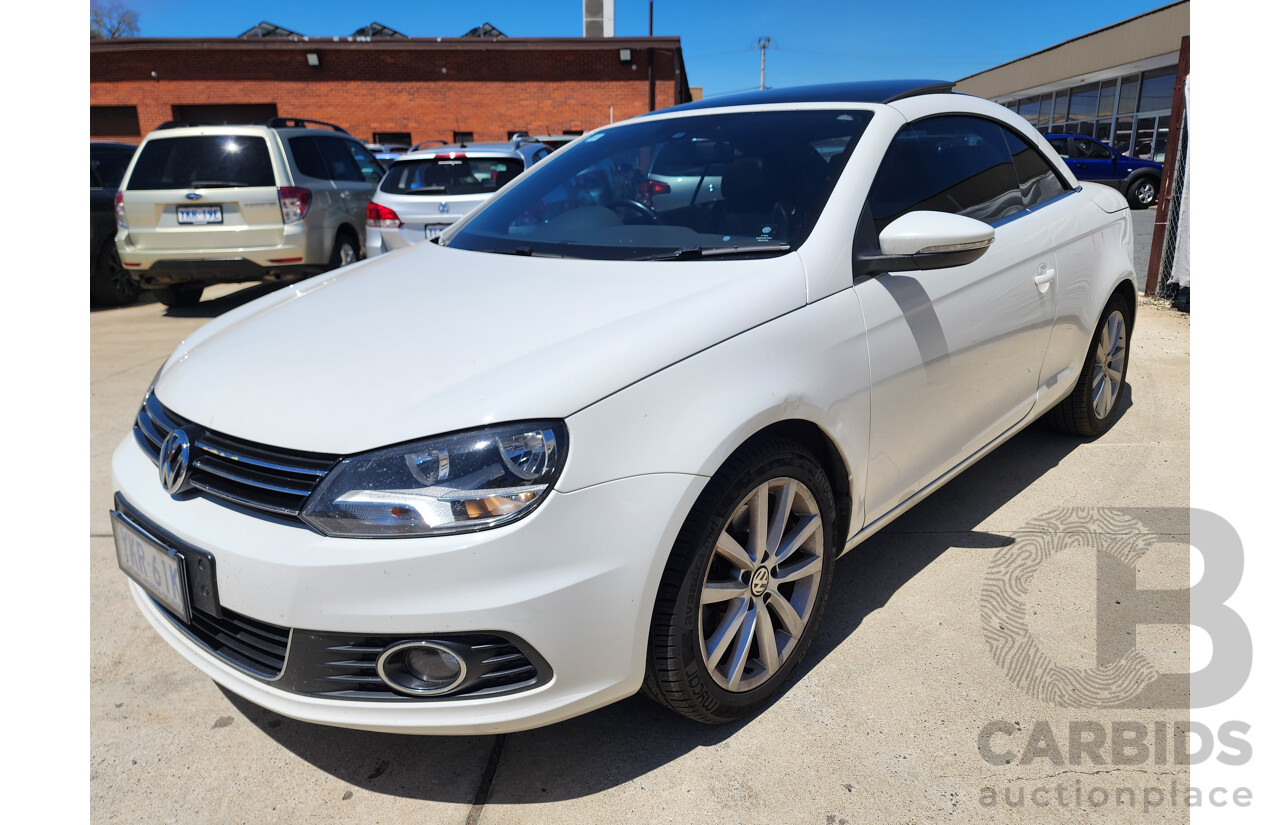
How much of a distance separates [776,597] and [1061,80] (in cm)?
3386

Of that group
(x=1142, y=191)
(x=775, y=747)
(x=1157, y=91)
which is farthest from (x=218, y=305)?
(x=1157, y=91)

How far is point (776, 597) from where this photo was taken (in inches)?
89.1

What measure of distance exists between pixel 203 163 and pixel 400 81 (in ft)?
71.9

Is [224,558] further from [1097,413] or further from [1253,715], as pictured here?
[1097,413]

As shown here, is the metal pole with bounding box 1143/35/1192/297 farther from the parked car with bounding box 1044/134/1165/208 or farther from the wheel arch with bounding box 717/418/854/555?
the parked car with bounding box 1044/134/1165/208

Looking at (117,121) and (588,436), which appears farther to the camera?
(117,121)

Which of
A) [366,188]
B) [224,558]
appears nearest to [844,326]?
[224,558]

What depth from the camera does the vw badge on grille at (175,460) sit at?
1992mm

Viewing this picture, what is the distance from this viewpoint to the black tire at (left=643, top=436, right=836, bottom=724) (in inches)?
76.9

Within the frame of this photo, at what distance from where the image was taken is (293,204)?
25.6 feet

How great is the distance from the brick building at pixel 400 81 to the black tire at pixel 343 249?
63.5 ft

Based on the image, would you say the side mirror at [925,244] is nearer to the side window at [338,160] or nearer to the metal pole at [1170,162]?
the metal pole at [1170,162]

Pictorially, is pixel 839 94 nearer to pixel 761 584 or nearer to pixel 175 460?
pixel 761 584

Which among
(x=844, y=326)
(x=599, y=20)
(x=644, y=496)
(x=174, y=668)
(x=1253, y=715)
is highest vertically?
(x=599, y=20)
